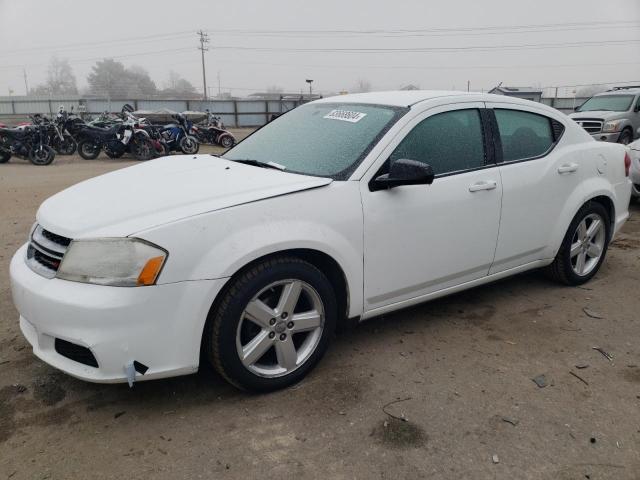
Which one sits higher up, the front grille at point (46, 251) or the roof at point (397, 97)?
the roof at point (397, 97)

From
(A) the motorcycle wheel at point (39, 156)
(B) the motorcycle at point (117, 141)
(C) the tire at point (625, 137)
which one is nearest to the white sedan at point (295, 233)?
(C) the tire at point (625, 137)

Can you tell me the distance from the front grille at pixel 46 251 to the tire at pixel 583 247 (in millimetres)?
3536

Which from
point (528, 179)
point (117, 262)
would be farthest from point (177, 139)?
point (117, 262)

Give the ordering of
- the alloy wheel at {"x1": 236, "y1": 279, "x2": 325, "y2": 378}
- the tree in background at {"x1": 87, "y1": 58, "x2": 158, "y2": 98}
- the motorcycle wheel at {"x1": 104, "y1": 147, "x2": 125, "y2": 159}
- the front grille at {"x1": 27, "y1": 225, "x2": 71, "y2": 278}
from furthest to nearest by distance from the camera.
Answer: the tree in background at {"x1": 87, "y1": 58, "x2": 158, "y2": 98} → the motorcycle wheel at {"x1": 104, "y1": 147, "x2": 125, "y2": 159} → the alloy wheel at {"x1": 236, "y1": 279, "x2": 325, "y2": 378} → the front grille at {"x1": 27, "y1": 225, "x2": 71, "y2": 278}

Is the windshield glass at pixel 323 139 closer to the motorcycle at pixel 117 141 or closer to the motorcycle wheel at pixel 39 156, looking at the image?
the motorcycle at pixel 117 141

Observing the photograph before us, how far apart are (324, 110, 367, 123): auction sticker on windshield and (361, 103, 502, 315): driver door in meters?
0.36

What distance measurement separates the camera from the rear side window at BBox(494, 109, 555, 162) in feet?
12.0

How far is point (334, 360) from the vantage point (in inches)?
125

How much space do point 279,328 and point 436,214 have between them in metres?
1.20

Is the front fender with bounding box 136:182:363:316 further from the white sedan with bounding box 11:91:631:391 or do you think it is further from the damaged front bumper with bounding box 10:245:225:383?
the damaged front bumper with bounding box 10:245:225:383

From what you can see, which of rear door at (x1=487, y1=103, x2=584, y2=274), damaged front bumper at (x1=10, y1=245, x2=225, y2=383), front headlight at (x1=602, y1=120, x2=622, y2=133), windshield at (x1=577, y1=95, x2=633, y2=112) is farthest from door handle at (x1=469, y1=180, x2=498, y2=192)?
windshield at (x1=577, y1=95, x2=633, y2=112)

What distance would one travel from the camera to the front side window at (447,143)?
10.5 feet

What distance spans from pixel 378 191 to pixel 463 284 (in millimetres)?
1038

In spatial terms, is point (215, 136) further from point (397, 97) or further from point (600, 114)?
point (397, 97)
